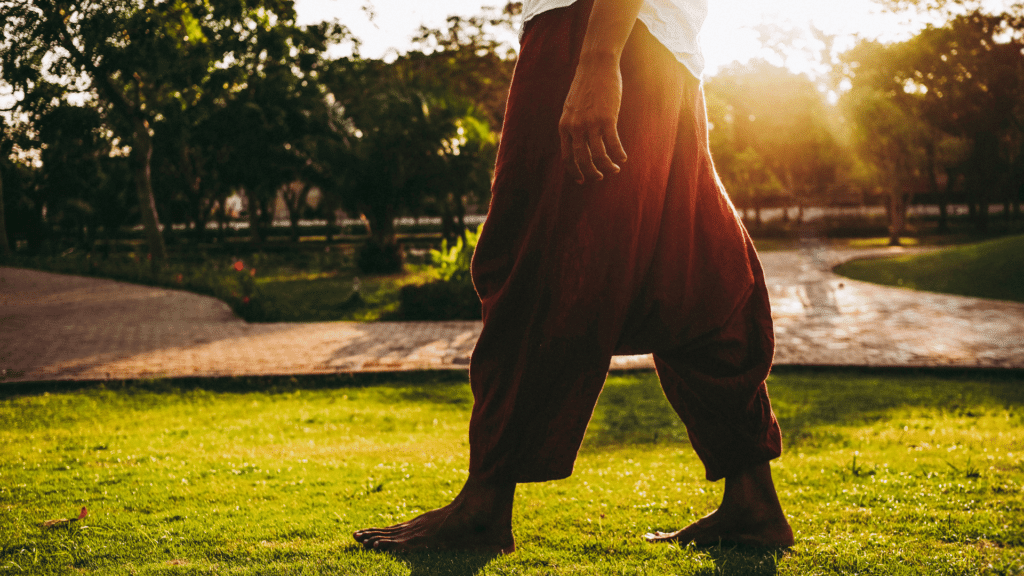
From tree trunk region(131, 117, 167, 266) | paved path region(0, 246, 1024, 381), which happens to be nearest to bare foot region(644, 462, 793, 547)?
paved path region(0, 246, 1024, 381)

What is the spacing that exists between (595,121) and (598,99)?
0.18 ft

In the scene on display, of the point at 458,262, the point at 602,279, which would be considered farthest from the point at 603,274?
the point at 458,262

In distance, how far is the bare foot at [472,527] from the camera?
1.98 meters

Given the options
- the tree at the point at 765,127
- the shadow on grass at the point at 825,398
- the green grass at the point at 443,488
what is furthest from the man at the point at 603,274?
the tree at the point at 765,127

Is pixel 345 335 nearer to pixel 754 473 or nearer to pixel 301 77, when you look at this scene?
pixel 754 473

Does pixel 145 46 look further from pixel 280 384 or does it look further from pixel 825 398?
pixel 825 398

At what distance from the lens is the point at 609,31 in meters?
1.85

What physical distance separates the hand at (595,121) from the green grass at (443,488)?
1.01 meters

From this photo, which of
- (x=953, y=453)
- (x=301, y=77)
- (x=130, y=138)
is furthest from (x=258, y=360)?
(x=301, y=77)

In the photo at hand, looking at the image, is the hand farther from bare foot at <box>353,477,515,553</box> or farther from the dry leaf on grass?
the dry leaf on grass

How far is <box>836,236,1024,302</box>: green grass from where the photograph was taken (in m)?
12.1

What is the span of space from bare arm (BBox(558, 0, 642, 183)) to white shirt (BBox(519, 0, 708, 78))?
0.36 feet

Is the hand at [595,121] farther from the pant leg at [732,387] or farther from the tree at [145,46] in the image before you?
the tree at [145,46]

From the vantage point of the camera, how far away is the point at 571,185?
192 centimetres
